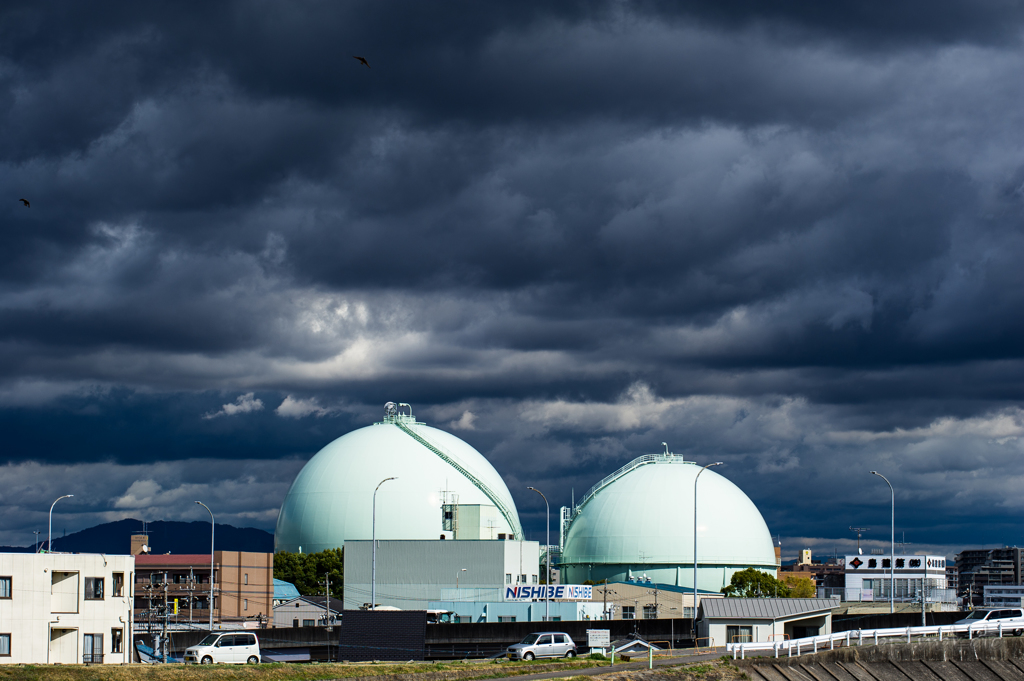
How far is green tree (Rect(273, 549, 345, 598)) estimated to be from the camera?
335ft

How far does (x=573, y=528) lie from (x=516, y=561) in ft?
81.3

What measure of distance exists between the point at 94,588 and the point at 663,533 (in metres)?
67.2

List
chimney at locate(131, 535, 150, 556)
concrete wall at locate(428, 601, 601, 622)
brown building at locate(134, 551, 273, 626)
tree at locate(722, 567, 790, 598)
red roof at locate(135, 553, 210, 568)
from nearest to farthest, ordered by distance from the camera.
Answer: concrete wall at locate(428, 601, 601, 622) < brown building at locate(134, 551, 273, 626) < red roof at locate(135, 553, 210, 568) < tree at locate(722, 567, 790, 598) < chimney at locate(131, 535, 150, 556)

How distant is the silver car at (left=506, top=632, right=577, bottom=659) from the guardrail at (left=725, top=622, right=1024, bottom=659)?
7.33m

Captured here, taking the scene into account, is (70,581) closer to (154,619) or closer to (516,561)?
(154,619)

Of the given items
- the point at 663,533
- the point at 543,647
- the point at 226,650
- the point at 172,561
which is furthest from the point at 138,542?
the point at 543,647

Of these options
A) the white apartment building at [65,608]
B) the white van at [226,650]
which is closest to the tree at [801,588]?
the white apartment building at [65,608]

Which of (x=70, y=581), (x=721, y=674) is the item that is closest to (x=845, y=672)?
(x=721, y=674)

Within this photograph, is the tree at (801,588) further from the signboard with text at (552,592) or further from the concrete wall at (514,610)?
the concrete wall at (514,610)

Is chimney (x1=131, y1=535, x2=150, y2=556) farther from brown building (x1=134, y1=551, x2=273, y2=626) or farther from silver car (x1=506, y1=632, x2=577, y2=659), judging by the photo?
silver car (x1=506, y1=632, x2=577, y2=659)

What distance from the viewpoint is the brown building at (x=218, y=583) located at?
93.9m

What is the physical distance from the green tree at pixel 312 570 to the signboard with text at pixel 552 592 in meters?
19.0

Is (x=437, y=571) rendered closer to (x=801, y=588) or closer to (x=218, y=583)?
(x=218, y=583)

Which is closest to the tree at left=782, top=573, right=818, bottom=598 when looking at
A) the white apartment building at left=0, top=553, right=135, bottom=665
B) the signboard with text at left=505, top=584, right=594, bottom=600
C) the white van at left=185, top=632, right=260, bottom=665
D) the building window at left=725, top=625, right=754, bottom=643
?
the signboard with text at left=505, top=584, right=594, bottom=600
